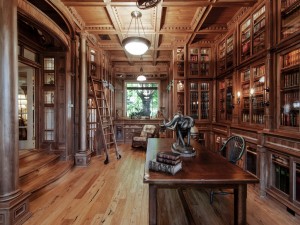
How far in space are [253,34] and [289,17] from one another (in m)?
0.77

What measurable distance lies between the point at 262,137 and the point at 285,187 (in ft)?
2.39

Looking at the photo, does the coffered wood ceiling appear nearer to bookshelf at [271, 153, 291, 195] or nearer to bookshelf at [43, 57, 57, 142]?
bookshelf at [43, 57, 57, 142]

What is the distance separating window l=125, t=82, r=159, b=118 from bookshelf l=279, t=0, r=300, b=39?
608cm

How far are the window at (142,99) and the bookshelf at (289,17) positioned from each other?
6.08 m

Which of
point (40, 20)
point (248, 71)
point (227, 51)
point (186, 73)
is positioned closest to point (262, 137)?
point (248, 71)

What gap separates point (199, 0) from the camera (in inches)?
129

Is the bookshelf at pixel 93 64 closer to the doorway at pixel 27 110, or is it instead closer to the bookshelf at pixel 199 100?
the doorway at pixel 27 110

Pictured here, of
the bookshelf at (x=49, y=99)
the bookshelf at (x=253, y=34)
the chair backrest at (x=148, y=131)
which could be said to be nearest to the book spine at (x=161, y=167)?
the bookshelf at (x=253, y=34)

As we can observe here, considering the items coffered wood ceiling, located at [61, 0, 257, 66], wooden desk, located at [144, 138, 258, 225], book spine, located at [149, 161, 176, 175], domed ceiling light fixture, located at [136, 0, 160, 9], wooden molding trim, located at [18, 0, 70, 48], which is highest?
coffered wood ceiling, located at [61, 0, 257, 66]

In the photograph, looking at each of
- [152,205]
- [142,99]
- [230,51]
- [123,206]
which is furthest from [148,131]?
[152,205]

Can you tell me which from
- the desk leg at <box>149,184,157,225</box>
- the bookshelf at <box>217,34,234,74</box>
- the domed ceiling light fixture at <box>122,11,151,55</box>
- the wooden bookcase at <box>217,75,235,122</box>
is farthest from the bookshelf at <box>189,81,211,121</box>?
the desk leg at <box>149,184,157,225</box>

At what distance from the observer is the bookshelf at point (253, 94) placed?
330cm

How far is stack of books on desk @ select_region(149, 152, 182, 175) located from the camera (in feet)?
5.10

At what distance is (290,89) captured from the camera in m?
2.66
